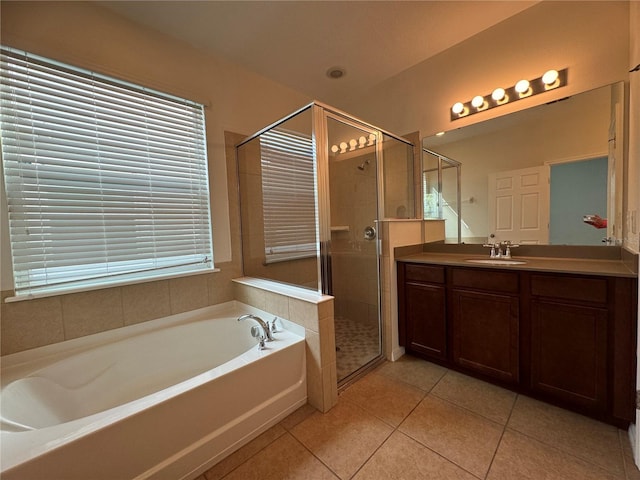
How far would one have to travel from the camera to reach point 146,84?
179 centimetres

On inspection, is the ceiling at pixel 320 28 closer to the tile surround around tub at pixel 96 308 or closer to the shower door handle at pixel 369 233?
the shower door handle at pixel 369 233

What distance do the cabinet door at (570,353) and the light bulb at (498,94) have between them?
61.3 inches

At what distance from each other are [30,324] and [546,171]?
3.46 m

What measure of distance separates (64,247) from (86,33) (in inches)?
53.9

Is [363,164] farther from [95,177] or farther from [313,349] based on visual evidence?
[95,177]

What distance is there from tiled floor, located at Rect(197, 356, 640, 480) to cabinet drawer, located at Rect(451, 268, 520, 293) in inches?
27.6

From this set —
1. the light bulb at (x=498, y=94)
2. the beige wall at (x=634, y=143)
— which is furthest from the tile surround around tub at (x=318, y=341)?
the light bulb at (x=498, y=94)

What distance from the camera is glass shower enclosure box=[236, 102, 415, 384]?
6.54ft

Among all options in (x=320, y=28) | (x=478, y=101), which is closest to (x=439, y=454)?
(x=478, y=101)

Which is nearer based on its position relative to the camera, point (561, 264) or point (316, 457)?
point (316, 457)

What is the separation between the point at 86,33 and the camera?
1.59 m

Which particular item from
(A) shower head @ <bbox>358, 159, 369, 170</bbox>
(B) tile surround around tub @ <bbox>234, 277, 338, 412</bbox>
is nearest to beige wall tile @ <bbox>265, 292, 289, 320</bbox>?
(B) tile surround around tub @ <bbox>234, 277, 338, 412</bbox>

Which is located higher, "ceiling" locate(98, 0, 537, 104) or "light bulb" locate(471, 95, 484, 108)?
"ceiling" locate(98, 0, 537, 104)

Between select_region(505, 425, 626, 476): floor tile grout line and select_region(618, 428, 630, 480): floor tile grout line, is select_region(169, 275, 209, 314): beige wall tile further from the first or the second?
select_region(618, 428, 630, 480): floor tile grout line
